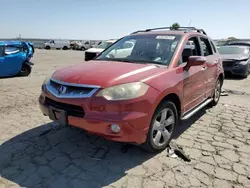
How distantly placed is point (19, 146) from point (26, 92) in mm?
3653

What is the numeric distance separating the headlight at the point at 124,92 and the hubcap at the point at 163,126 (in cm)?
56

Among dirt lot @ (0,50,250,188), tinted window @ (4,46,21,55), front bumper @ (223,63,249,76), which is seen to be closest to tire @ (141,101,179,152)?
dirt lot @ (0,50,250,188)

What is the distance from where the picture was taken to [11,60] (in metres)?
9.33

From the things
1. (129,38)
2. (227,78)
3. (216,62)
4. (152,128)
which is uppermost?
(129,38)

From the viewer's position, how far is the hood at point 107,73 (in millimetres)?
3049

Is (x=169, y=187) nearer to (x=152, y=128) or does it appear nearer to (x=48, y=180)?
(x=152, y=128)

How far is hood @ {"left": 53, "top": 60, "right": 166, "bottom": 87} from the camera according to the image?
3.05 m

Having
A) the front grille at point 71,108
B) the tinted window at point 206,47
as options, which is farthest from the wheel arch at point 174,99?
the tinted window at point 206,47

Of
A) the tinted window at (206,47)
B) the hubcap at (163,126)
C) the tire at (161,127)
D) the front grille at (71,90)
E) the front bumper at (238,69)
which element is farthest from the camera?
the front bumper at (238,69)

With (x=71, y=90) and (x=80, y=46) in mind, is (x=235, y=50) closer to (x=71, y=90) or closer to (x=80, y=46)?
(x=71, y=90)

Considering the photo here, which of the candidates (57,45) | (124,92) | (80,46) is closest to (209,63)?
(124,92)

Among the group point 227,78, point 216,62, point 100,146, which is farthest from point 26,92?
point 227,78

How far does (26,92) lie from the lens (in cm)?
702

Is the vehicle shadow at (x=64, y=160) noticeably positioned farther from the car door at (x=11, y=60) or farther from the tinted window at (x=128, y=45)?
the car door at (x=11, y=60)
